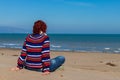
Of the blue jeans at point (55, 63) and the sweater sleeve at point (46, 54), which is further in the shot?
the blue jeans at point (55, 63)

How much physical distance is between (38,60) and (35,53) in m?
0.19

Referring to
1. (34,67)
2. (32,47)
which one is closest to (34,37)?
(32,47)

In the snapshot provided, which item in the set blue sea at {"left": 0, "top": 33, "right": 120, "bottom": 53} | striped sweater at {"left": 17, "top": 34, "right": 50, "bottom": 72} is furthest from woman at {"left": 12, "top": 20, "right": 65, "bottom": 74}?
blue sea at {"left": 0, "top": 33, "right": 120, "bottom": 53}

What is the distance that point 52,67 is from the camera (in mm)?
8969

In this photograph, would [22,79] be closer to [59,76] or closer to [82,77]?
[59,76]

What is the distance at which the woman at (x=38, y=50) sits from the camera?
8078mm

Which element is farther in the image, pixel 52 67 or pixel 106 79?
pixel 106 79

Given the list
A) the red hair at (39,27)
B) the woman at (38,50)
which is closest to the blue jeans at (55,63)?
the woman at (38,50)

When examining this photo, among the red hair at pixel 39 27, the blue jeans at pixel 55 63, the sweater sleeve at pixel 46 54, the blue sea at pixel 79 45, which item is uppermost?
the red hair at pixel 39 27

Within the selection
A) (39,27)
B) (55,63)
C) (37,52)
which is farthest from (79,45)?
(39,27)

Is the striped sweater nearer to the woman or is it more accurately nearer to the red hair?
the woman

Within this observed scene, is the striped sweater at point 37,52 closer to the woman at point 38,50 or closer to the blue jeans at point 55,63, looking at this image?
the woman at point 38,50

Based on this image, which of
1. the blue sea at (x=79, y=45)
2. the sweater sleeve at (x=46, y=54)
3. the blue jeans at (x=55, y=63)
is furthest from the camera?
the blue sea at (x=79, y=45)

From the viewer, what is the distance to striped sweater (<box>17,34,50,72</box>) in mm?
8078
